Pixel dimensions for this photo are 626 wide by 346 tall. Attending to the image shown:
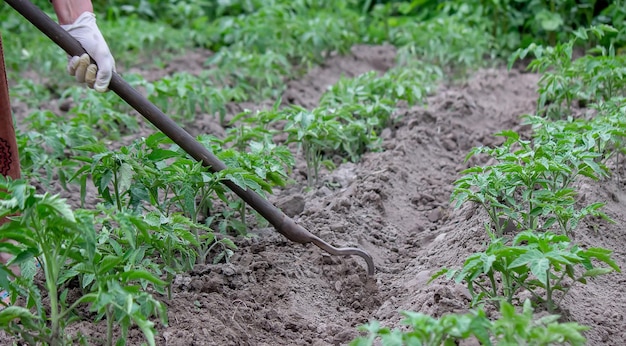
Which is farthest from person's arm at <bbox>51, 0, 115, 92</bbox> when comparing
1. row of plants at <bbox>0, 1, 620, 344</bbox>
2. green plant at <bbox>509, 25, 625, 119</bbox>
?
green plant at <bbox>509, 25, 625, 119</bbox>

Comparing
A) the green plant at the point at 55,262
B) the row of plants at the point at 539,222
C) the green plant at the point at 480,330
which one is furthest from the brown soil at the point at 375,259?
the green plant at the point at 480,330

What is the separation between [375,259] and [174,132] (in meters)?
1.05

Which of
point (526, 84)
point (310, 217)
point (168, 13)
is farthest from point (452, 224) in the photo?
point (168, 13)

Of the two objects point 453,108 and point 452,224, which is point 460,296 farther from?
point 453,108

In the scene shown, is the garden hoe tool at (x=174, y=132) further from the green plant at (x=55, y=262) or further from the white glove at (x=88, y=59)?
the green plant at (x=55, y=262)

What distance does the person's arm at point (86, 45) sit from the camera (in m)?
3.33

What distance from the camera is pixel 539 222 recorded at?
3494mm

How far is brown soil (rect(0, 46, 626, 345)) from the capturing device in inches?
116

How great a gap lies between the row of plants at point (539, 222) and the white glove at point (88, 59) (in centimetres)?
146

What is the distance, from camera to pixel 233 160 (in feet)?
11.5

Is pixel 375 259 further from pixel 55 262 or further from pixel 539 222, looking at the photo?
pixel 55 262

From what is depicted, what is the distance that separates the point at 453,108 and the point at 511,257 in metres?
2.77

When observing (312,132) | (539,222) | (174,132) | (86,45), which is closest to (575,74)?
(539,222)

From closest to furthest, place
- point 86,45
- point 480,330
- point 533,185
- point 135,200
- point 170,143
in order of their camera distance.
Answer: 1. point 480,330
2. point 135,200
3. point 533,185
4. point 86,45
5. point 170,143
